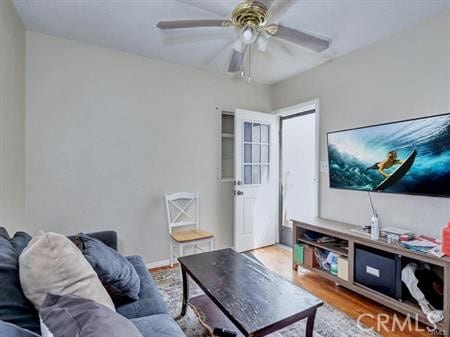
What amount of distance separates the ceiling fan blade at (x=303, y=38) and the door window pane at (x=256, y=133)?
179cm

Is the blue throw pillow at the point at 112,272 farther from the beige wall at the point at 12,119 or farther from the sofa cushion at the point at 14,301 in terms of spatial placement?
the beige wall at the point at 12,119

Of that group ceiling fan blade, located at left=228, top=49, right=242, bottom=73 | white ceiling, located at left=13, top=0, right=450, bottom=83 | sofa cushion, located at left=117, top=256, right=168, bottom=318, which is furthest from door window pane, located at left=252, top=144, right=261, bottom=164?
sofa cushion, located at left=117, top=256, right=168, bottom=318

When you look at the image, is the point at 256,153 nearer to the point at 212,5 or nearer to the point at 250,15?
the point at 212,5

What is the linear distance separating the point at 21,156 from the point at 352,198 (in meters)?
3.34

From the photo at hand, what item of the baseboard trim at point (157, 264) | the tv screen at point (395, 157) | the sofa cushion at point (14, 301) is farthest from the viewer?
the baseboard trim at point (157, 264)

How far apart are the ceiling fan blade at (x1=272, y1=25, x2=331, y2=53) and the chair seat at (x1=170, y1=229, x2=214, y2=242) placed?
213 cm

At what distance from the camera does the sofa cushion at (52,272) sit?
3.14ft

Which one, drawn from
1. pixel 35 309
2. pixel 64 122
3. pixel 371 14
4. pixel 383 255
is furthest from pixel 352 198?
pixel 64 122

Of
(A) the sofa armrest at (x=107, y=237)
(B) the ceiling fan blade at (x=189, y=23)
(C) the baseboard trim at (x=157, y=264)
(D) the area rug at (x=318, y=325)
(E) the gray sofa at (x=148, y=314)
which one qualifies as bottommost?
(D) the area rug at (x=318, y=325)

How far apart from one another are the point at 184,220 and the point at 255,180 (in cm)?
117

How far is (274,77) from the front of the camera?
11.9ft

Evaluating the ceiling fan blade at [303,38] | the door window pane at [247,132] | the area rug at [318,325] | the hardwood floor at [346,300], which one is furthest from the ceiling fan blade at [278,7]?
the hardwood floor at [346,300]

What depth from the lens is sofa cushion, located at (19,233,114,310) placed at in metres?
0.96

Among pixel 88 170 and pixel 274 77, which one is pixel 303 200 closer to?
pixel 274 77
